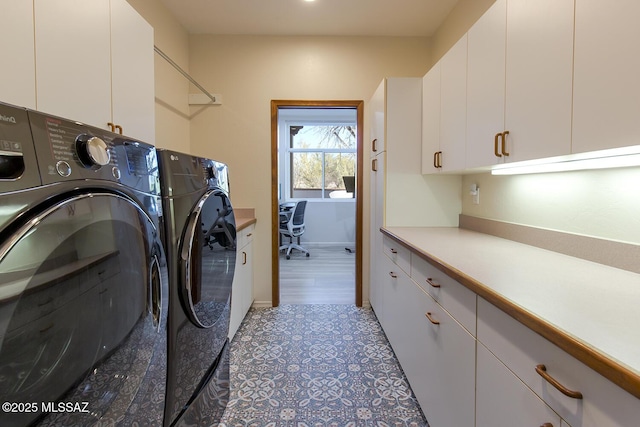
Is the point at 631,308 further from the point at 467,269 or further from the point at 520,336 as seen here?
the point at 467,269

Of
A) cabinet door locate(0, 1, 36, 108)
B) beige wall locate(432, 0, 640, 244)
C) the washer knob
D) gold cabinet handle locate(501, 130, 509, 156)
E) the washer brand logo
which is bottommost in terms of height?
beige wall locate(432, 0, 640, 244)

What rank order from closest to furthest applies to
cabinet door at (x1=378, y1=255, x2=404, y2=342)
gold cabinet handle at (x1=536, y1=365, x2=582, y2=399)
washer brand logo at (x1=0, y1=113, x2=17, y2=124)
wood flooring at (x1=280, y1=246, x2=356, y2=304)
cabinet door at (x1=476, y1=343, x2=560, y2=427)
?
1. washer brand logo at (x1=0, y1=113, x2=17, y2=124)
2. gold cabinet handle at (x1=536, y1=365, x2=582, y2=399)
3. cabinet door at (x1=476, y1=343, x2=560, y2=427)
4. cabinet door at (x1=378, y1=255, x2=404, y2=342)
5. wood flooring at (x1=280, y1=246, x2=356, y2=304)

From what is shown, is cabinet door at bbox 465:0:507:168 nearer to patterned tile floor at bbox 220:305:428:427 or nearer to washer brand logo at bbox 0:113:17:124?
patterned tile floor at bbox 220:305:428:427

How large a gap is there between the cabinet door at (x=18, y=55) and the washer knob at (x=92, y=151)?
0.48m

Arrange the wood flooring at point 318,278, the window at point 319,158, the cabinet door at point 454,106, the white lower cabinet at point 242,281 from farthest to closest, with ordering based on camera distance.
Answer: the window at point 319,158 → the wood flooring at point 318,278 → the white lower cabinet at point 242,281 → the cabinet door at point 454,106

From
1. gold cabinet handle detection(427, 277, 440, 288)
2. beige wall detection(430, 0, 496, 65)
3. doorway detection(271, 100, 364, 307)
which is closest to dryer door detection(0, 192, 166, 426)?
gold cabinet handle detection(427, 277, 440, 288)

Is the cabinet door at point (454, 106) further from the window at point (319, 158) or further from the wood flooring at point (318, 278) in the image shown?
the window at point (319, 158)

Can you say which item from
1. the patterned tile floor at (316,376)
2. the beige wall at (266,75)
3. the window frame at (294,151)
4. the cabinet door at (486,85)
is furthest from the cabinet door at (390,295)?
the window frame at (294,151)

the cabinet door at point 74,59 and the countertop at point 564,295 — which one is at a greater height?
the cabinet door at point 74,59

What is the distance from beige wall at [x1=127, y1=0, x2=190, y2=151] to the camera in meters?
2.38

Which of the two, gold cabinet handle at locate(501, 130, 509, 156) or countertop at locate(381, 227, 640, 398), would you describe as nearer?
countertop at locate(381, 227, 640, 398)

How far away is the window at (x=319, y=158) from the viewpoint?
21.4ft

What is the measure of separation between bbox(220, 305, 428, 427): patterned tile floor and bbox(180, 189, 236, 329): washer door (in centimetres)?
62

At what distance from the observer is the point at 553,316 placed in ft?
2.33
